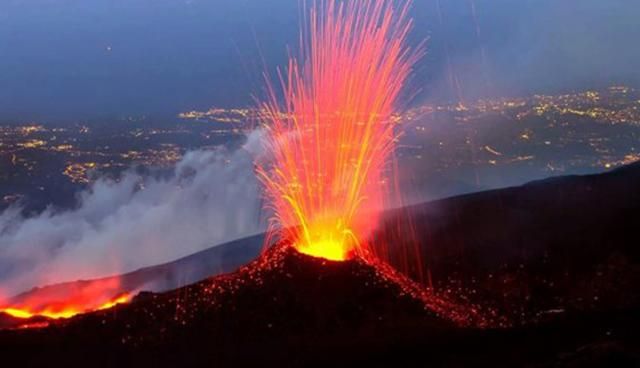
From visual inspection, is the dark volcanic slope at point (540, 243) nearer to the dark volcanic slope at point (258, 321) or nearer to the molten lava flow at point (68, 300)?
the dark volcanic slope at point (258, 321)

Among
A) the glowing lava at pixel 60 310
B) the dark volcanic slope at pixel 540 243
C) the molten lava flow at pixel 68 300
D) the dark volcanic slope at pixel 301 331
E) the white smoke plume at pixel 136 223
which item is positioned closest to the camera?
the dark volcanic slope at pixel 301 331

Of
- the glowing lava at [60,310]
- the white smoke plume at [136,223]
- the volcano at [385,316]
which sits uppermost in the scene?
the white smoke plume at [136,223]

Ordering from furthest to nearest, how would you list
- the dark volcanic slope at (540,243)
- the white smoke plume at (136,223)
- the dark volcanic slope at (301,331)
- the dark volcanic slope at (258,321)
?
the white smoke plume at (136,223)
the dark volcanic slope at (540,243)
the dark volcanic slope at (258,321)
the dark volcanic slope at (301,331)

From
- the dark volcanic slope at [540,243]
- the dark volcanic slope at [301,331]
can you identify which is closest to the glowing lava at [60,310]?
the dark volcanic slope at [301,331]

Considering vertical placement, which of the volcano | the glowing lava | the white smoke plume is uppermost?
the white smoke plume

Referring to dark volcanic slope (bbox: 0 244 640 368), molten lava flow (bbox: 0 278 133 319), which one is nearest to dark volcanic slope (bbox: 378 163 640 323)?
dark volcanic slope (bbox: 0 244 640 368)

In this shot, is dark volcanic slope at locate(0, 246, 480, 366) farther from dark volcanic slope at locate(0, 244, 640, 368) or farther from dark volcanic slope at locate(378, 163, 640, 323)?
dark volcanic slope at locate(378, 163, 640, 323)

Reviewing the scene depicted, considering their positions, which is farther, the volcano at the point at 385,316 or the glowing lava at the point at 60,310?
the glowing lava at the point at 60,310
